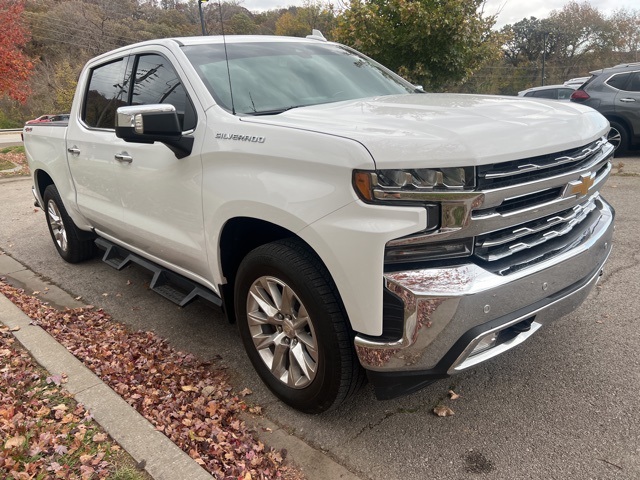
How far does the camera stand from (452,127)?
210 cm

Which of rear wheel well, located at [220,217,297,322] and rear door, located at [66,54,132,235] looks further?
rear door, located at [66,54,132,235]

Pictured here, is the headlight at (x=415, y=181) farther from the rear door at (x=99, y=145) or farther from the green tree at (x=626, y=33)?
the green tree at (x=626, y=33)

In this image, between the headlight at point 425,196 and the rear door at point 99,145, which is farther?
the rear door at point 99,145

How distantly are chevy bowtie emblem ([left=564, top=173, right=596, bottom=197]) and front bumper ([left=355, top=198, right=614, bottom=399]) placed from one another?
0.88ft

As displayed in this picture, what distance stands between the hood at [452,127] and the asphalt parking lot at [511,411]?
1.30 meters

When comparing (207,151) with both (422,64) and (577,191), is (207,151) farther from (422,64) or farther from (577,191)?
(422,64)

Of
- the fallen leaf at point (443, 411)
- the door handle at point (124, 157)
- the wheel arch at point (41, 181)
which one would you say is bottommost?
the fallen leaf at point (443, 411)

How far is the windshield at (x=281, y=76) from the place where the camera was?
2.99 meters

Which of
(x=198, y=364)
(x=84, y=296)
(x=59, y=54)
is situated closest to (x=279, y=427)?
(x=198, y=364)

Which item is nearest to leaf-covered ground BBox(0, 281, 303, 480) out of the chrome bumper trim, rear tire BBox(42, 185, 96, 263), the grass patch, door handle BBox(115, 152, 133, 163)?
the grass patch

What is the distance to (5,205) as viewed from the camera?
8.80 m

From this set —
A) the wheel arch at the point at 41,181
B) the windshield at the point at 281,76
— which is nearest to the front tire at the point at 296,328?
the windshield at the point at 281,76

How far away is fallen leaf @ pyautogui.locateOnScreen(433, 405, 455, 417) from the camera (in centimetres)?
267

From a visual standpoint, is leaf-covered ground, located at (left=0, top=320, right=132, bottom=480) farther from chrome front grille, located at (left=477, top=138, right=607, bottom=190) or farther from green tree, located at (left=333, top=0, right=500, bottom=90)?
green tree, located at (left=333, top=0, right=500, bottom=90)
